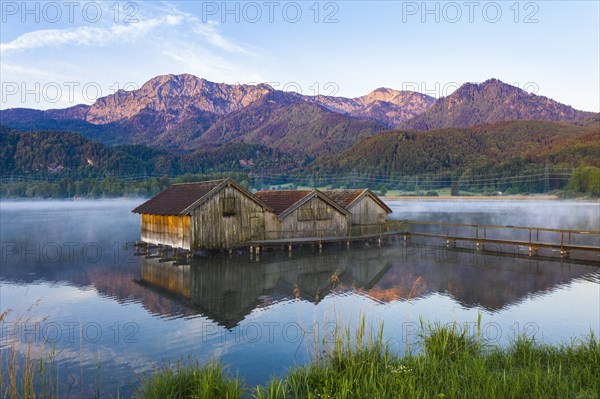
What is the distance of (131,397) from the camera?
11047 mm

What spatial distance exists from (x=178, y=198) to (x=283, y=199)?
9.50 metres

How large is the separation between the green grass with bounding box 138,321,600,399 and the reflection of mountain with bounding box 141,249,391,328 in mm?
7182

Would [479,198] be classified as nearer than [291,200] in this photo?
No

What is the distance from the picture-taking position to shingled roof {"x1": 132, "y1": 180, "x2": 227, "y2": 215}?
3219 centimetres

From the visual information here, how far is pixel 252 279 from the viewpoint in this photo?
25.8 metres

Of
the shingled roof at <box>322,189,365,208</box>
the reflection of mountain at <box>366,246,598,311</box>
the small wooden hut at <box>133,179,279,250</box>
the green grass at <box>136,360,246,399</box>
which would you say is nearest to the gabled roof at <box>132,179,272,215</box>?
the small wooden hut at <box>133,179,279,250</box>

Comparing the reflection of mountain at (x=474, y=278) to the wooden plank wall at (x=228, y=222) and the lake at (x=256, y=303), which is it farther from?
the wooden plank wall at (x=228, y=222)

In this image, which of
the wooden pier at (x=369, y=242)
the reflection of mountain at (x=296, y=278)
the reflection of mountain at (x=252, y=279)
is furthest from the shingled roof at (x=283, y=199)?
the reflection of mountain at (x=252, y=279)

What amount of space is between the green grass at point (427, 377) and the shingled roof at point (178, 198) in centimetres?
2190

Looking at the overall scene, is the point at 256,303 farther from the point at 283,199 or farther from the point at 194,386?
the point at 283,199

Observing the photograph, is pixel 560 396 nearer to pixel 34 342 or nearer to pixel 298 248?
pixel 34 342

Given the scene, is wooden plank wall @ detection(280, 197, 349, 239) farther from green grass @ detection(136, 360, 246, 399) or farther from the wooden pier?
green grass @ detection(136, 360, 246, 399)

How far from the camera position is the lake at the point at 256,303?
1417 centimetres

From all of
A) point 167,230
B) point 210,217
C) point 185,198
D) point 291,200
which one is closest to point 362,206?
point 291,200
